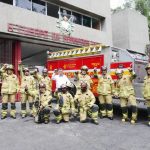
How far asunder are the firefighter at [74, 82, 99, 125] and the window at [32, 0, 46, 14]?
853cm

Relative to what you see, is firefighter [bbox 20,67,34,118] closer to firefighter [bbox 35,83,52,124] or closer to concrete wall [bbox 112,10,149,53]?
firefighter [bbox 35,83,52,124]

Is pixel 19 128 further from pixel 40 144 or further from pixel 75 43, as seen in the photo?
pixel 75 43

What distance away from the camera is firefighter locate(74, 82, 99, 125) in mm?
8570

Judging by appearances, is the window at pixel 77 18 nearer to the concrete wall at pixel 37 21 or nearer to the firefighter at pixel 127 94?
the concrete wall at pixel 37 21

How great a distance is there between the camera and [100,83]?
9.48m

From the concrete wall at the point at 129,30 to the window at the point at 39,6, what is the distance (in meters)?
9.83

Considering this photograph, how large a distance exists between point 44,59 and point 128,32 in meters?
8.49

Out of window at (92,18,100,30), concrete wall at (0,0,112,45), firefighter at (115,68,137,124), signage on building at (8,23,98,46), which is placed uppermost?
window at (92,18,100,30)

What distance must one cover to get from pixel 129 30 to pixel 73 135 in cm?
1857

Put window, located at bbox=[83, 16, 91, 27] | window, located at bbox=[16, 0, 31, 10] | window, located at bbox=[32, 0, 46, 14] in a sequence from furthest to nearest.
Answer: window, located at bbox=[83, 16, 91, 27] → window, located at bbox=[32, 0, 46, 14] → window, located at bbox=[16, 0, 31, 10]

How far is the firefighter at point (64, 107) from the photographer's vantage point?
8.48 metres

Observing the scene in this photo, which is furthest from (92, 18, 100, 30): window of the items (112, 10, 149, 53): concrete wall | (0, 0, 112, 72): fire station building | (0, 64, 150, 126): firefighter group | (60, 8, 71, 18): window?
(0, 64, 150, 126): firefighter group

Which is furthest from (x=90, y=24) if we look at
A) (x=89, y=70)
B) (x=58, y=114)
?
(x=58, y=114)

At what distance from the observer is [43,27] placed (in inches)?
616
